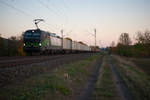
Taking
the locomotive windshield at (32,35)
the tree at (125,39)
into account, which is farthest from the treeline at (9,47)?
the tree at (125,39)

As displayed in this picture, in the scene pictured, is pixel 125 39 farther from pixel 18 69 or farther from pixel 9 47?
pixel 18 69

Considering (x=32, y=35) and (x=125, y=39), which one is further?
(x=125, y=39)

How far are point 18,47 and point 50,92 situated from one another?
122 feet

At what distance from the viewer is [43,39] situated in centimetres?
2670

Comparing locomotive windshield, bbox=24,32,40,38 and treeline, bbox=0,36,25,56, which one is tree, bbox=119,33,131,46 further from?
locomotive windshield, bbox=24,32,40,38

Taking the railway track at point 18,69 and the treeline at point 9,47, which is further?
the treeline at point 9,47

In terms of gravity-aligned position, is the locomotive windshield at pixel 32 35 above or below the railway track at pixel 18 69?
above

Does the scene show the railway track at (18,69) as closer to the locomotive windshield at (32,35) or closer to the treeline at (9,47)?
the locomotive windshield at (32,35)

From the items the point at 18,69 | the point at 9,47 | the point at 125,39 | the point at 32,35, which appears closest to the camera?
the point at 18,69

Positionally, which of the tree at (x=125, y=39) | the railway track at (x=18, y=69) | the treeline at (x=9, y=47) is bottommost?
the railway track at (x=18, y=69)

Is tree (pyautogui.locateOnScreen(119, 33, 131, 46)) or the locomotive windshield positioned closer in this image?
the locomotive windshield

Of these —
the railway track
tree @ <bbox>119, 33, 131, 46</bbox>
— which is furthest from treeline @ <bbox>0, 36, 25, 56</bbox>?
tree @ <bbox>119, 33, 131, 46</bbox>

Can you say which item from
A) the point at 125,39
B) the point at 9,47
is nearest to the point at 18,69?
the point at 9,47

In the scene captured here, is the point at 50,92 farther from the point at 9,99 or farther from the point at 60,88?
the point at 9,99
